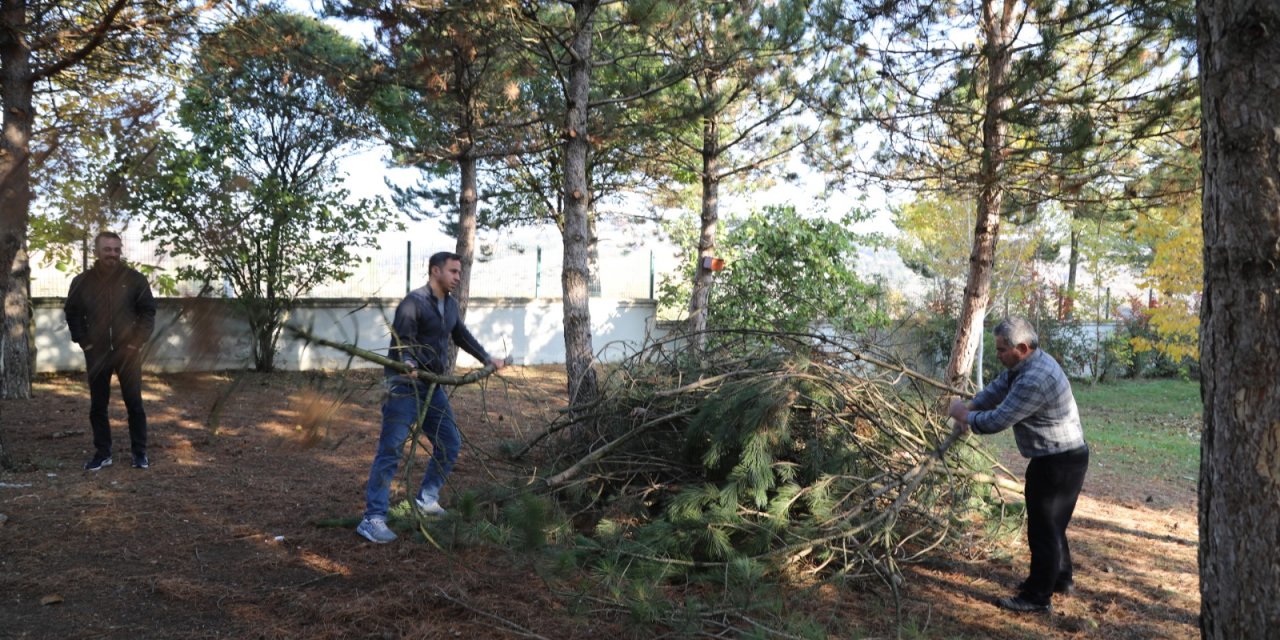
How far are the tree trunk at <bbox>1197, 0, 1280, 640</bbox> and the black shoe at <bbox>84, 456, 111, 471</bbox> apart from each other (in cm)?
673

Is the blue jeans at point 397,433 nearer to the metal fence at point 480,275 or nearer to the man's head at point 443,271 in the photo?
the man's head at point 443,271

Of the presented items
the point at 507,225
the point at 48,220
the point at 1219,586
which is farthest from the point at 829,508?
the point at 507,225

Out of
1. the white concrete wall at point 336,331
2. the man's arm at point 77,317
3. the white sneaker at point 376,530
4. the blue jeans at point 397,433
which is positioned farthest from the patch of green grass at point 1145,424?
the man's arm at point 77,317

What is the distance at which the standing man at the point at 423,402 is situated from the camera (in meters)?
4.59

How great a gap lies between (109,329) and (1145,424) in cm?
1387

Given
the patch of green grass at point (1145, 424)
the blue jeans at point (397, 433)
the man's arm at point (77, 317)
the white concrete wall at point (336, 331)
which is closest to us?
the white concrete wall at point (336, 331)

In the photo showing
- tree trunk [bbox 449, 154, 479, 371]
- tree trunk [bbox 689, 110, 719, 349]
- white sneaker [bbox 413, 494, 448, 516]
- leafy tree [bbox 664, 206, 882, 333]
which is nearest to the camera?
white sneaker [bbox 413, 494, 448, 516]

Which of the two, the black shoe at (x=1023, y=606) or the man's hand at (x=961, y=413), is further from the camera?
the man's hand at (x=961, y=413)

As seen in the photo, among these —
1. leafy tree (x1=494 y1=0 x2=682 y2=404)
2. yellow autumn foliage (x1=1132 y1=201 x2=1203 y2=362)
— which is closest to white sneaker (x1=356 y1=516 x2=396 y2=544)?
leafy tree (x1=494 y1=0 x2=682 y2=404)

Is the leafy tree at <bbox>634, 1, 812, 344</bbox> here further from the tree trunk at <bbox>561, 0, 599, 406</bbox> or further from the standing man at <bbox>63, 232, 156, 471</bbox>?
the standing man at <bbox>63, 232, 156, 471</bbox>

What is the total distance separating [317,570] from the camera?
427 centimetres

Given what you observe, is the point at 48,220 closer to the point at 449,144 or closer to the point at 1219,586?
the point at 449,144

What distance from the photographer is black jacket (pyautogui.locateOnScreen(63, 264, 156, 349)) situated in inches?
230

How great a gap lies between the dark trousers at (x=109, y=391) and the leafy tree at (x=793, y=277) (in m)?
8.10
